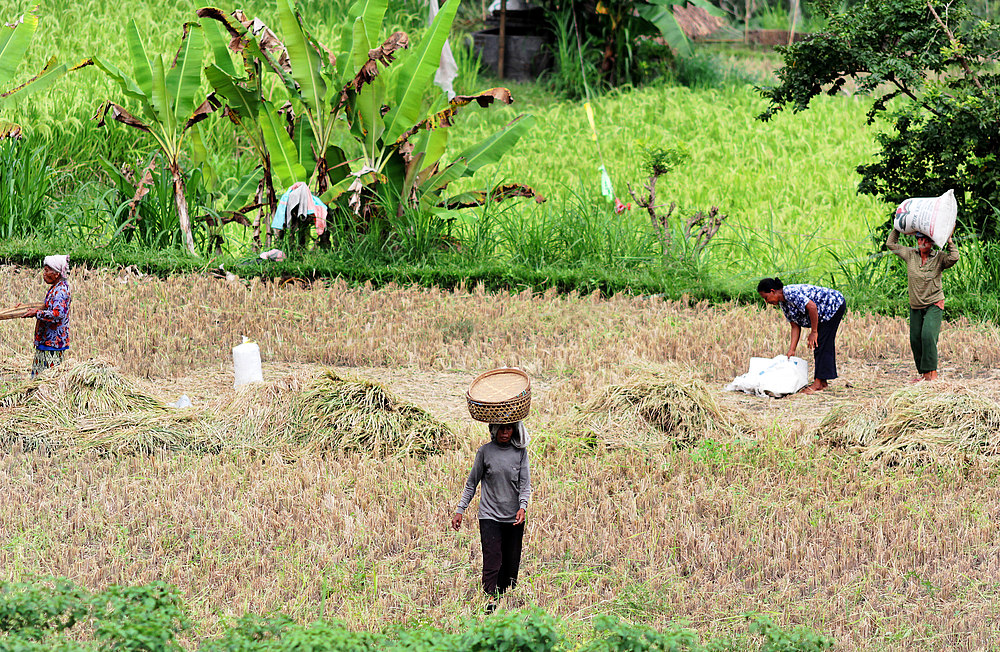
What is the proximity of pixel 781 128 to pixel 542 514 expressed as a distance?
14.0 m

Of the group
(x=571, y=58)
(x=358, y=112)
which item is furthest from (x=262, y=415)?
(x=571, y=58)

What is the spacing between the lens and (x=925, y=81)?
10219 millimetres

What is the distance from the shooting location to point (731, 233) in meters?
13.4

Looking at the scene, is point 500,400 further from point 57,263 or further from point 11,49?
point 11,49

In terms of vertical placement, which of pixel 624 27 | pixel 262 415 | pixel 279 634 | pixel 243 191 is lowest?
pixel 262 415

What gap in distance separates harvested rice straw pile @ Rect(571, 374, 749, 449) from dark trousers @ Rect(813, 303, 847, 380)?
3.75 feet

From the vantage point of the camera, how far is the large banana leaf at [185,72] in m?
11.4

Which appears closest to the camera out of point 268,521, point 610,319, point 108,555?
point 108,555

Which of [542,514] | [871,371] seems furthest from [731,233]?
[542,514]

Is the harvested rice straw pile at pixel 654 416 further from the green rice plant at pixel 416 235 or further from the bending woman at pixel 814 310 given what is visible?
the green rice plant at pixel 416 235

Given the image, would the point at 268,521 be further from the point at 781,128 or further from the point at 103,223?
the point at 781,128

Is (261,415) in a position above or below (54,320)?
below

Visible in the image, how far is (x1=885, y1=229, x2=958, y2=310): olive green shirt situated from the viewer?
7.73 meters

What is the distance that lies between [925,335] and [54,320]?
599 cm
